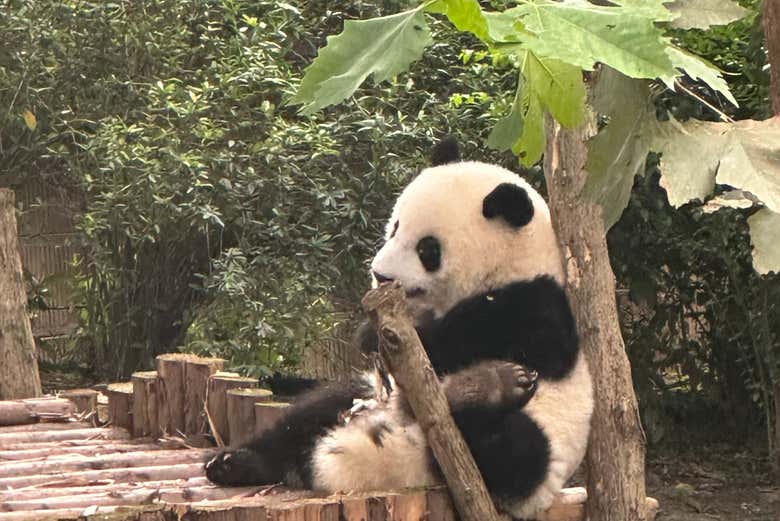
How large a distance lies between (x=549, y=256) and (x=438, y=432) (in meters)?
0.60

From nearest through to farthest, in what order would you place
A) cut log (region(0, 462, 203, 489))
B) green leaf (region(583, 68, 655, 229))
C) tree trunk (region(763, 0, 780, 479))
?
1. green leaf (region(583, 68, 655, 229))
2. tree trunk (region(763, 0, 780, 479))
3. cut log (region(0, 462, 203, 489))

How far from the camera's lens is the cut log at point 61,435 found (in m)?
3.70

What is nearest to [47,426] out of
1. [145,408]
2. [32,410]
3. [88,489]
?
[32,410]

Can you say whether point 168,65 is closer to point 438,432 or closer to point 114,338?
point 114,338

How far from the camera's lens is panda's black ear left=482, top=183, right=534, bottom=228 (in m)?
2.89

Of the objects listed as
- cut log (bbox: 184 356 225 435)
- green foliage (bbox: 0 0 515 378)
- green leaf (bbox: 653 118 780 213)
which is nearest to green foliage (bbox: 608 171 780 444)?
green foliage (bbox: 0 0 515 378)

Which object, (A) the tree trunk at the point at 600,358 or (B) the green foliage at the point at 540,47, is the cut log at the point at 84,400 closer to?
(A) the tree trunk at the point at 600,358

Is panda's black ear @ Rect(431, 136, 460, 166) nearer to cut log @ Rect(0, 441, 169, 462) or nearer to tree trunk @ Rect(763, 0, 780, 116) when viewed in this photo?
cut log @ Rect(0, 441, 169, 462)

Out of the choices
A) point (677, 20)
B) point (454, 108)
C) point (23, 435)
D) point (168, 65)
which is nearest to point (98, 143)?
point (168, 65)

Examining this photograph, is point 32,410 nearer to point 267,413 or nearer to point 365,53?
point 267,413

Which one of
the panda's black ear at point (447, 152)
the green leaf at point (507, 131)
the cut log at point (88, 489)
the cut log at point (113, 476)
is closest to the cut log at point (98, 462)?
the cut log at point (113, 476)

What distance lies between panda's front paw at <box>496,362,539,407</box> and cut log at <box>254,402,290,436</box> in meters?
0.77

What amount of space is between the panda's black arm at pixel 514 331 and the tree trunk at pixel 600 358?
0.31m

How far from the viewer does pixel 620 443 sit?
10.5 feet
